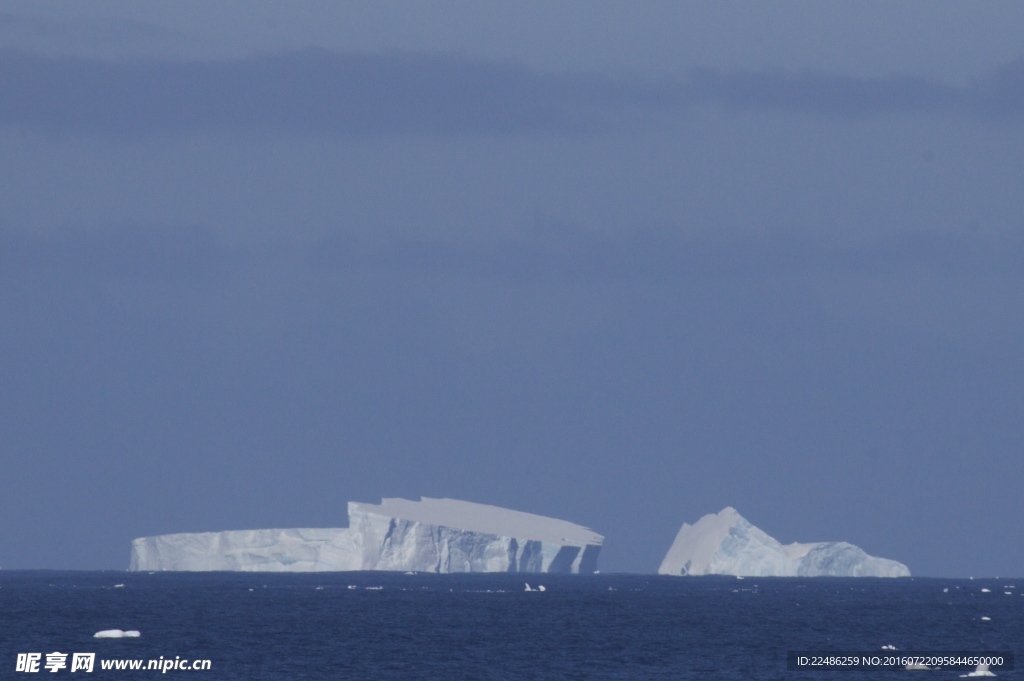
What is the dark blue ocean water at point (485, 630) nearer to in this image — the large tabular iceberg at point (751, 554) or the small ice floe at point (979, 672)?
the small ice floe at point (979, 672)

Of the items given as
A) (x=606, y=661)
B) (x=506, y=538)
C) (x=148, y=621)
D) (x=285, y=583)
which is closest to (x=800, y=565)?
(x=506, y=538)

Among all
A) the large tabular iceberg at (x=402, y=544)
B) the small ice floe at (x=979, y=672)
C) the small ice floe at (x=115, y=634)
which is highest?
the large tabular iceberg at (x=402, y=544)

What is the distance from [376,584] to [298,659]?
60526 mm

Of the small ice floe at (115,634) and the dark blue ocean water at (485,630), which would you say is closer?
the dark blue ocean water at (485,630)

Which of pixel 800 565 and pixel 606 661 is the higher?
pixel 800 565

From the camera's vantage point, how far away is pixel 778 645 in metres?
51.4

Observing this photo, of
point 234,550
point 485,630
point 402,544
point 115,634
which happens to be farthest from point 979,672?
point 234,550

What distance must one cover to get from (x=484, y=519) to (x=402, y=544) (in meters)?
7.36

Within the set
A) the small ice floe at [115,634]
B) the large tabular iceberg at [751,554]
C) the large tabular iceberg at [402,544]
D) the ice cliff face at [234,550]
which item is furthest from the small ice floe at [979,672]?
the ice cliff face at [234,550]

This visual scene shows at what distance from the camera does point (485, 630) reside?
189ft

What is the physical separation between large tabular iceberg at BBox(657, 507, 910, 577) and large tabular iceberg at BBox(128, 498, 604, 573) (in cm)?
688

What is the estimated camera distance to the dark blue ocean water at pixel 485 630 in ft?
141

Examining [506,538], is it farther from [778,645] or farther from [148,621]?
[778,645]

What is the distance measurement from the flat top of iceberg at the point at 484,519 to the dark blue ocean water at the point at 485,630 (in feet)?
28.7
